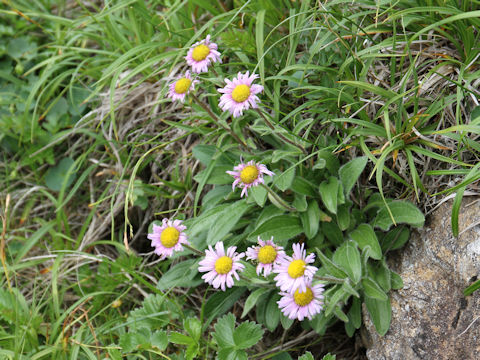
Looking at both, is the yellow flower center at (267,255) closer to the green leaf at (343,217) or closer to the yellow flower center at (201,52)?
the green leaf at (343,217)

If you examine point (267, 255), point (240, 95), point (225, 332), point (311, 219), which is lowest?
point (225, 332)

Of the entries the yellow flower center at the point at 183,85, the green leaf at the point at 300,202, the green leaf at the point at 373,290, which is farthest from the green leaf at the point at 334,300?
the yellow flower center at the point at 183,85

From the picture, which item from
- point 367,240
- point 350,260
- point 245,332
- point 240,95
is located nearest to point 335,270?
point 350,260

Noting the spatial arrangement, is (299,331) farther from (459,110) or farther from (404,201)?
(459,110)

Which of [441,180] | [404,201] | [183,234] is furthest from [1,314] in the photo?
[441,180]

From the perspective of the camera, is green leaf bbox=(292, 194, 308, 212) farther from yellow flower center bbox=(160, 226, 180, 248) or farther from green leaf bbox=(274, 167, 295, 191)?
yellow flower center bbox=(160, 226, 180, 248)

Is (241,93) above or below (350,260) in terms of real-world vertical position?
above

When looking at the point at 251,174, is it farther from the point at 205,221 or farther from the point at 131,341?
the point at 131,341
